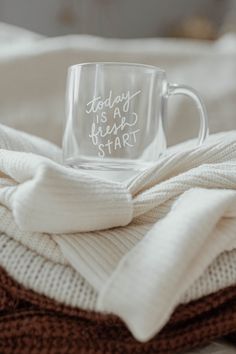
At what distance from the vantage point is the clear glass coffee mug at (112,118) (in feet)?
1.44

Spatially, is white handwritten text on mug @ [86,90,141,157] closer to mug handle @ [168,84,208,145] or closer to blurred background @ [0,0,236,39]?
mug handle @ [168,84,208,145]

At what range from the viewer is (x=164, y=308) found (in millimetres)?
295

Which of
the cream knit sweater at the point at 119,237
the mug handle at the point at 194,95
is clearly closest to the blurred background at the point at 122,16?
the mug handle at the point at 194,95

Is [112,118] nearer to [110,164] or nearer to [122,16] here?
[110,164]

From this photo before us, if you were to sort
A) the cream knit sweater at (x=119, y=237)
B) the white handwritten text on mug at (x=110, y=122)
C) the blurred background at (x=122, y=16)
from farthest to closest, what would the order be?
the blurred background at (x=122, y=16) → the white handwritten text on mug at (x=110, y=122) → the cream knit sweater at (x=119, y=237)

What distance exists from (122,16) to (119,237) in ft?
6.29

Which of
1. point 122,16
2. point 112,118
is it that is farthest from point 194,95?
point 122,16

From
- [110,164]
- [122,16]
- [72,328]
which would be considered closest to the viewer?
[72,328]

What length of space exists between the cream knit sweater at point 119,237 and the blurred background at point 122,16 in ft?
5.70

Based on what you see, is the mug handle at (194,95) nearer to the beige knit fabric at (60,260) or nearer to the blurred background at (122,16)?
the beige knit fabric at (60,260)

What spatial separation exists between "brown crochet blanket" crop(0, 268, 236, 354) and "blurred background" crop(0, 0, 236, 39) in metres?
1.77

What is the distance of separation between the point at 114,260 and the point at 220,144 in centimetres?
14

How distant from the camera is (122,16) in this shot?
2162 millimetres

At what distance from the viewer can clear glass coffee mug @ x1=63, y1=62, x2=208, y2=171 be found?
0.44 m
